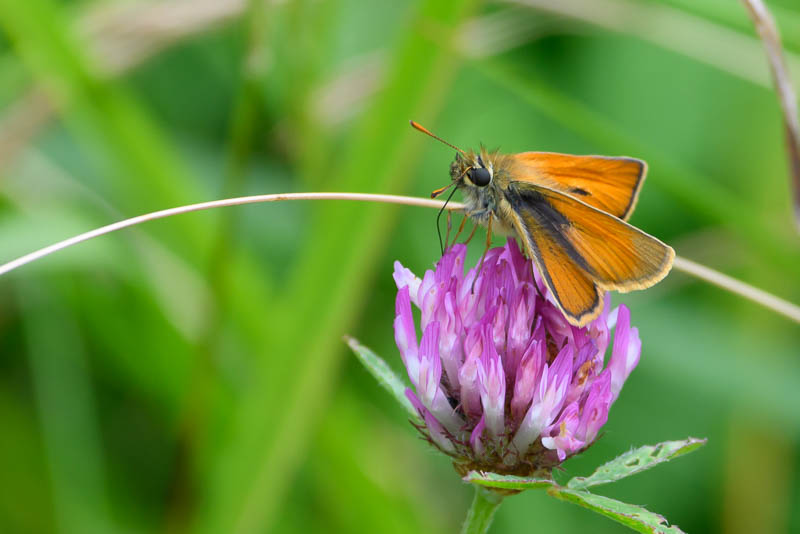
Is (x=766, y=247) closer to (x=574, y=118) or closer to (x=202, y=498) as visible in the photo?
(x=574, y=118)

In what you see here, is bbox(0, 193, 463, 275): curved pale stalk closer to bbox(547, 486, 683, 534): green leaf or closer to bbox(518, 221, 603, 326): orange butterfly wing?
bbox(518, 221, 603, 326): orange butterfly wing

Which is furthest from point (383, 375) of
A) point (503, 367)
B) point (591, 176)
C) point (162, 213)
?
point (591, 176)

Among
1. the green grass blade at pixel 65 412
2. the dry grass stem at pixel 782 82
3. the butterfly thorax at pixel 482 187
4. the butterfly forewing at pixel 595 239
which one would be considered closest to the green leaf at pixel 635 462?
the butterfly forewing at pixel 595 239

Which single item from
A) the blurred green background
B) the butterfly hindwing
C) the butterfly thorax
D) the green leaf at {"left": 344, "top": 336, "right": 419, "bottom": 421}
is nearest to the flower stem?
the green leaf at {"left": 344, "top": 336, "right": 419, "bottom": 421}

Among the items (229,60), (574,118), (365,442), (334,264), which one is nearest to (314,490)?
(365,442)

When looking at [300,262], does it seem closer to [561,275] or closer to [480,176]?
[480,176]

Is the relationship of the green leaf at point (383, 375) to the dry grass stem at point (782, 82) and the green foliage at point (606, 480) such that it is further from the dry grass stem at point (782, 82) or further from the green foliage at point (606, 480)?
the dry grass stem at point (782, 82)
